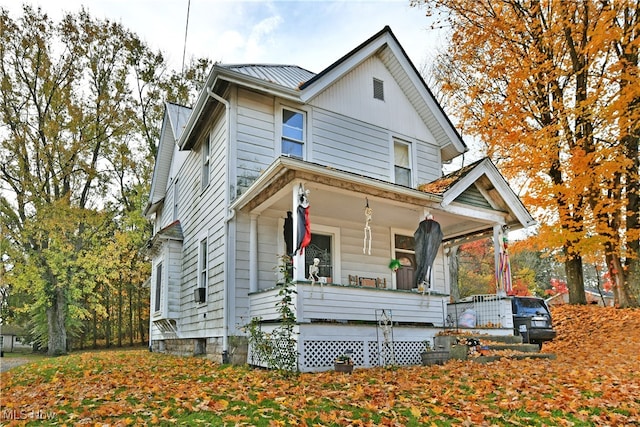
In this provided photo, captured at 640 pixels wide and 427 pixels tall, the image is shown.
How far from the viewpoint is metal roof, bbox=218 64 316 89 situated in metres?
11.1

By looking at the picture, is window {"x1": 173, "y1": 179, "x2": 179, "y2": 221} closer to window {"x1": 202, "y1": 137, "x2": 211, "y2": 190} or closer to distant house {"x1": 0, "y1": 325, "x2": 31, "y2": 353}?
Answer: window {"x1": 202, "y1": 137, "x2": 211, "y2": 190}

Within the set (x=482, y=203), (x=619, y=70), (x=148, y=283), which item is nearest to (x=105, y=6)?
(x=148, y=283)

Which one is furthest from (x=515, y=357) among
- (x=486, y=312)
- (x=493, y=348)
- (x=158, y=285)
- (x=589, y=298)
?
(x=589, y=298)

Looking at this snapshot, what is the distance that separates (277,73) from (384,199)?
507 cm

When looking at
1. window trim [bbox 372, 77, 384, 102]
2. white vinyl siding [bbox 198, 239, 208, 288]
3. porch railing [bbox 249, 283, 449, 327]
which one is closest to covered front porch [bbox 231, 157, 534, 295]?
porch railing [bbox 249, 283, 449, 327]

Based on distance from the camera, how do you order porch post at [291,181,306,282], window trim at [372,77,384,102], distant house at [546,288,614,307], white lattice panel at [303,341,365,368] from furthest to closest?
distant house at [546,288,614,307], window trim at [372,77,384,102], porch post at [291,181,306,282], white lattice panel at [303,341,365,368]

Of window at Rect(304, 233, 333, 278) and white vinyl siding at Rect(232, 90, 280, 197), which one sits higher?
white vinyl siding at Rect(232, 90, 280, 197)

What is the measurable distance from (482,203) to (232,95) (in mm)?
6402

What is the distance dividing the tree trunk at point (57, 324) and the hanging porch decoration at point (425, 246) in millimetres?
16826

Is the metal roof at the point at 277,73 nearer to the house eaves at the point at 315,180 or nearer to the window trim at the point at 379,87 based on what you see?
the window trim at the point at 379,87

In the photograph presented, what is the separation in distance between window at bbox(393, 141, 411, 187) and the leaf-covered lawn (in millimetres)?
5695

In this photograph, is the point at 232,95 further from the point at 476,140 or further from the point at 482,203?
the point at 476,140

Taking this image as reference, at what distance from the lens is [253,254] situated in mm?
10031

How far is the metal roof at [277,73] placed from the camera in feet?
36.6
